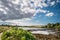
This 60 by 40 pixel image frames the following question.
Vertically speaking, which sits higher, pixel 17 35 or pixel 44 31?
pixel 17 35

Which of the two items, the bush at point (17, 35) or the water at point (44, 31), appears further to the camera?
the water at point (44, 31)

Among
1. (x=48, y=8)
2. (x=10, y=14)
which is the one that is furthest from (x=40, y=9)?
(x=10, y=14)

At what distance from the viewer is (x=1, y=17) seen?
→ 3574 millimetres

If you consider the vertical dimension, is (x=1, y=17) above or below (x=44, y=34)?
above

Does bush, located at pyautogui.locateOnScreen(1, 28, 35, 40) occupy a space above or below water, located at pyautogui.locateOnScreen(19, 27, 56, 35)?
above

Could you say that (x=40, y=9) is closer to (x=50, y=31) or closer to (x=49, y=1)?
(x=49, y=1)

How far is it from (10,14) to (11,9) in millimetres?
120

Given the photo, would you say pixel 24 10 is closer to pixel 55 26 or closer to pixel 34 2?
pixel 34 2

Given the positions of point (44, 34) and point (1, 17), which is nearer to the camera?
point (1, 17)

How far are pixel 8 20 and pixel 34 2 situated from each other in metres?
0.75

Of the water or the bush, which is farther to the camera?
the water

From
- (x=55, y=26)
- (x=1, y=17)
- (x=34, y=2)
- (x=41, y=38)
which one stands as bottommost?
(x=41, y=38)

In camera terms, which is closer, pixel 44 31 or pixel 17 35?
pixel 17 35

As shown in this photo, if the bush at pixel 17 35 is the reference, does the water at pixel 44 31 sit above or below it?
below
